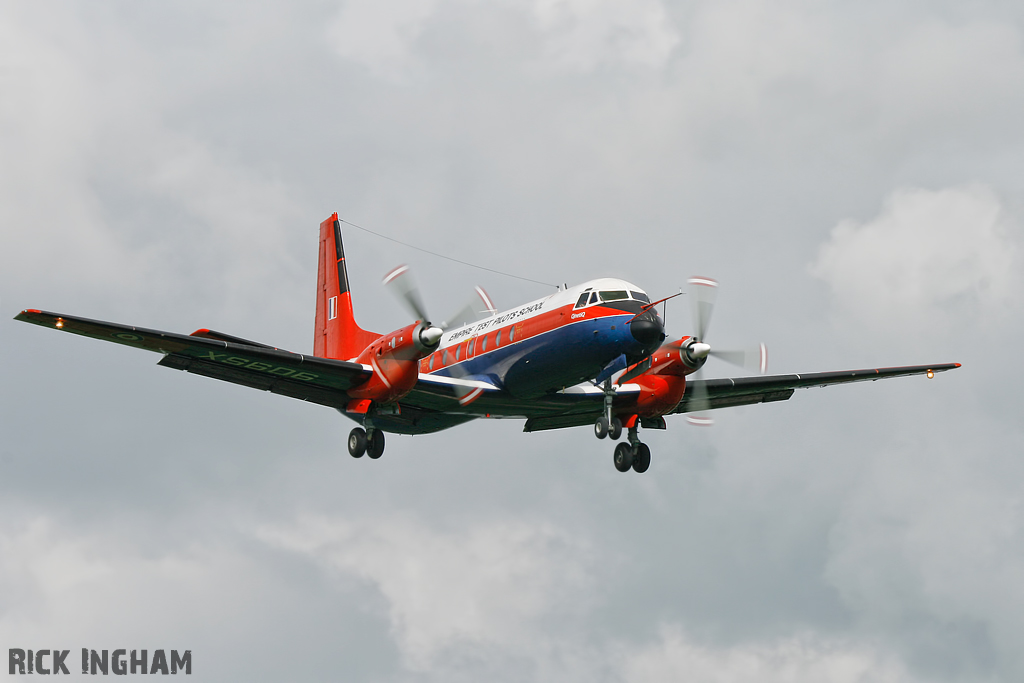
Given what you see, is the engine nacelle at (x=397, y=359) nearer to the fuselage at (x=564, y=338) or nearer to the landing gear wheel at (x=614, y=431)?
the fuselage at (x=564, y=338)

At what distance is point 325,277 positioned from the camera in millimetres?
36969

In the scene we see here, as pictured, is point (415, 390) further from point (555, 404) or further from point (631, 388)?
point (631, 388)

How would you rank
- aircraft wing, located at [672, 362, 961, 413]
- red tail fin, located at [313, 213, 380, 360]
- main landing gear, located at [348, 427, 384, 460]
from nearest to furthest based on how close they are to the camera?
main landing gear, located at [348, 427, 384, 460] → aircraft wing, located at [672, 362, 961, 413] → red tail fin, located at [313, 213, 380, 360]

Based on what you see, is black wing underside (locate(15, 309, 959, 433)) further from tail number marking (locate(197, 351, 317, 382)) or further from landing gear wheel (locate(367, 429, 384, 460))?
landing gear wheel (locate(367, 429, 384, 460))

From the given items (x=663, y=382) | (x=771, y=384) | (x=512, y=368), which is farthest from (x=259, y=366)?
(x=771, y=384)

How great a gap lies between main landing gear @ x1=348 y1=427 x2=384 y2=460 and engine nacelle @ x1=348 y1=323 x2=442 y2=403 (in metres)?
1.48

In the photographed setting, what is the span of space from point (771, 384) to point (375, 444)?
12.0m

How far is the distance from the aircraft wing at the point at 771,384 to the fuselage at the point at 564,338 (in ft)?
16.8

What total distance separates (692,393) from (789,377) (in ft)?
10.6

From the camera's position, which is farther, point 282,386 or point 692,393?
A: point 692,393

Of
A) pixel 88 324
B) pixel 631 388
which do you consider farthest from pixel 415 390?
pixel 88 324

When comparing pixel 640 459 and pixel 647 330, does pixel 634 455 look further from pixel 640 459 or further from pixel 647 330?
pixel 647 330

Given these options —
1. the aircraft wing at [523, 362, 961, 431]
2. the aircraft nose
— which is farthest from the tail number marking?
the aircraft nose

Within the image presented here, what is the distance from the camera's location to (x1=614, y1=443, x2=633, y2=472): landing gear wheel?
30.2 m
